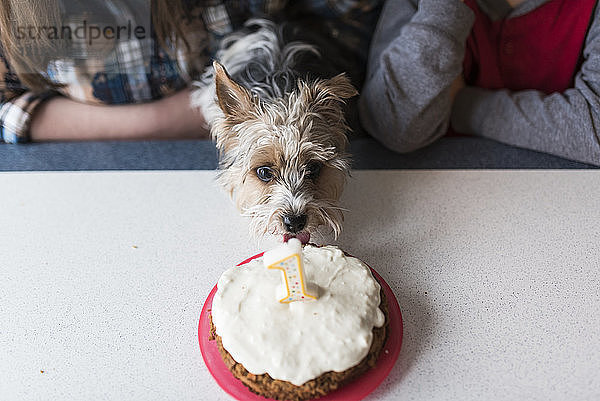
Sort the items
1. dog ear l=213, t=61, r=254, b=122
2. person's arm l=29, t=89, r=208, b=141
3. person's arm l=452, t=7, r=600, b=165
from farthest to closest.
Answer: person's arm l=29, t=89, r=208, b=141 → person's arm l=452, t=7, r=600, b=165 → dog ear l=213, t=61, r=254, b=122

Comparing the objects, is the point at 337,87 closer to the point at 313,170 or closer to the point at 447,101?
the point at 313,170

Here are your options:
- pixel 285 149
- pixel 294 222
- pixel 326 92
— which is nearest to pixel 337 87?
pixel 326 92

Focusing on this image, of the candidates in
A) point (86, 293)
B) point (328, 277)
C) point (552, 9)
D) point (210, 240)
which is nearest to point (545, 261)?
point (328, 277)

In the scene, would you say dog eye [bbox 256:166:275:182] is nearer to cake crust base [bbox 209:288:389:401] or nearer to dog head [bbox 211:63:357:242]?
dog head [bbox 211:63:357:242]

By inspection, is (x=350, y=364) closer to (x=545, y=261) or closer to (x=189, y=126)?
(x=545, y=261)

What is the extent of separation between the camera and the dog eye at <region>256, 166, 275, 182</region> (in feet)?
3.43

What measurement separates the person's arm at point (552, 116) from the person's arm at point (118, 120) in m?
0.85

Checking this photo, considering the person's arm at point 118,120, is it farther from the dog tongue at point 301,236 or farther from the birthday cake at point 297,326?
the birthday cake at point 297,326

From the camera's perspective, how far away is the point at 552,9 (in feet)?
4.65

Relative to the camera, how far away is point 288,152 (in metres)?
1.01

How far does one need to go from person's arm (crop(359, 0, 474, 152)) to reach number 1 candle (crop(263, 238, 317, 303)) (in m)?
0.68

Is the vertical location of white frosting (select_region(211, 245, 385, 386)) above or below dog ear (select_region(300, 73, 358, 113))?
below

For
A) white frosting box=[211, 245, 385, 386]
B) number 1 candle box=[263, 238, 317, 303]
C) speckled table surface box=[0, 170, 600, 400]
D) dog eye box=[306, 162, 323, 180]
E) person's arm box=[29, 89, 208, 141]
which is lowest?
person's arm box=[29, 89, 208, 141]

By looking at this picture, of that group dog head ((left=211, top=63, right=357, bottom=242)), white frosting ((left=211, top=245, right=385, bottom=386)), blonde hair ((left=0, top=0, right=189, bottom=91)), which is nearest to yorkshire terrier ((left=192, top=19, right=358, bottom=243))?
dog head ((left=211, top=63, right=357, bottom=242))
